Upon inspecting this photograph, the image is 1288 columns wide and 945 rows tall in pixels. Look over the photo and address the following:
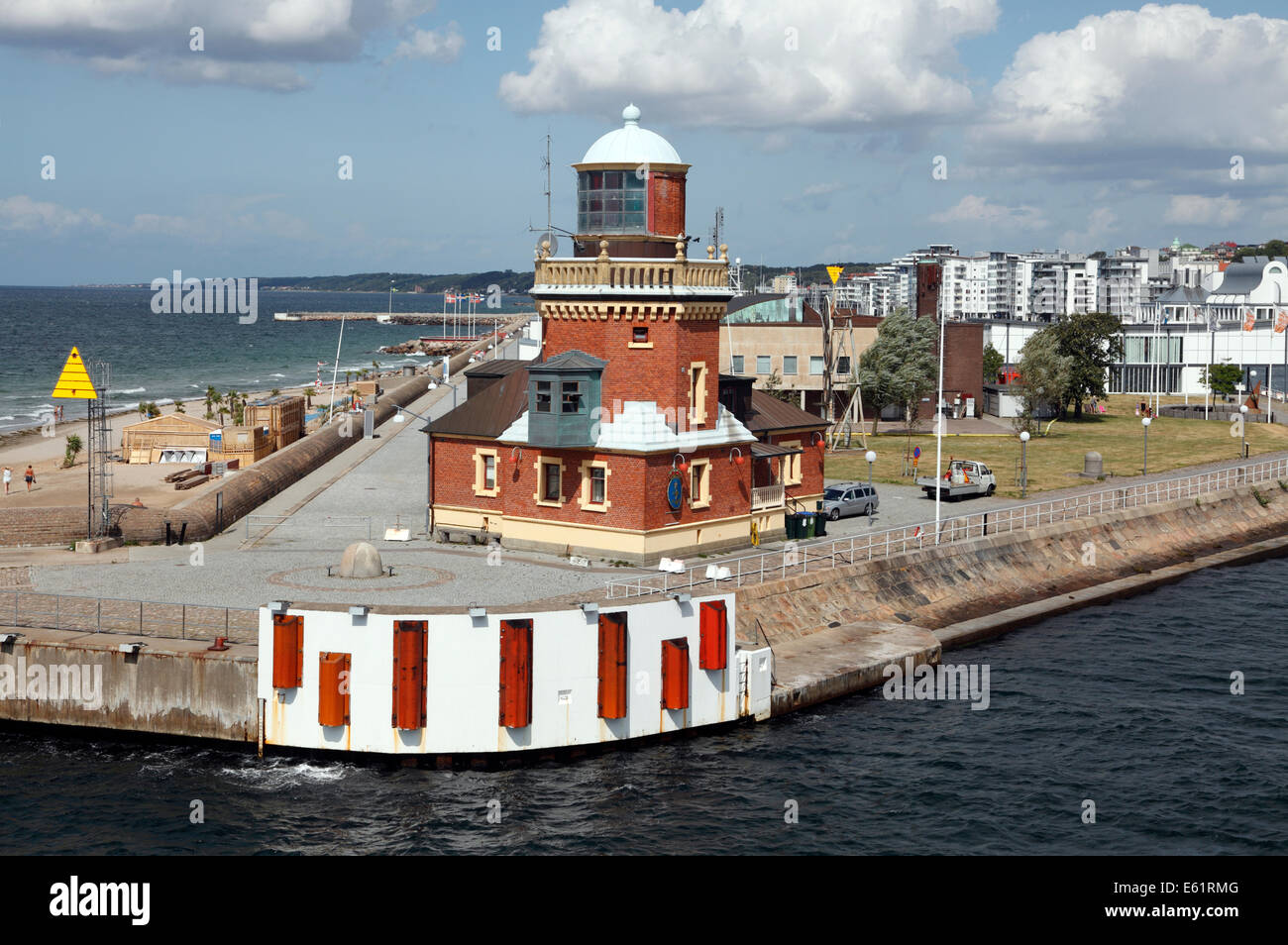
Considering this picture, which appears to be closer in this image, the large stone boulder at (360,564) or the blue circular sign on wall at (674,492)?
the large stone boulder at (360,564)

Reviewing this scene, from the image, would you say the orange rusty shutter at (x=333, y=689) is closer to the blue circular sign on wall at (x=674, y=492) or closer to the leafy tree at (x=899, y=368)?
the blue circular sign on wall at (x=674, y=492)

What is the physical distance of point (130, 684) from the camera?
1451 inches

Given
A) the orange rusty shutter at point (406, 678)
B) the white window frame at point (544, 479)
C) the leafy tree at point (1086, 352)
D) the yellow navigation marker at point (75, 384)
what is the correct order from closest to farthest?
the orange rusty shutter at point (406, 678), the white window frame at point (544, 479), the yellow navigation marker at point (75, 384), the leafy tree at point (1086, 352)

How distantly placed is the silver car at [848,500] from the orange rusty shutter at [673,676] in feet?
74.9

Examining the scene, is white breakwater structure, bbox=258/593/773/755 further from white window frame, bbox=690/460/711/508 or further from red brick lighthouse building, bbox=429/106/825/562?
white window frame, bbox=690/460/711/508

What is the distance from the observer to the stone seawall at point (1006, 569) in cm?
4600

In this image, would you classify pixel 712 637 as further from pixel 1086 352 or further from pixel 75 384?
pixel 1086 352

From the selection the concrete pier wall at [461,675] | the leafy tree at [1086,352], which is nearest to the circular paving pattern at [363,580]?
the concrete pier wall at [461,675]

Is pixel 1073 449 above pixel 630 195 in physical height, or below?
below

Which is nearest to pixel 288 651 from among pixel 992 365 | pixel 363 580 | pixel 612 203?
pixel 363 580

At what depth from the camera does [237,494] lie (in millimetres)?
56281

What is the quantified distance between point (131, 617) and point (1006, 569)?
34.2 metres
